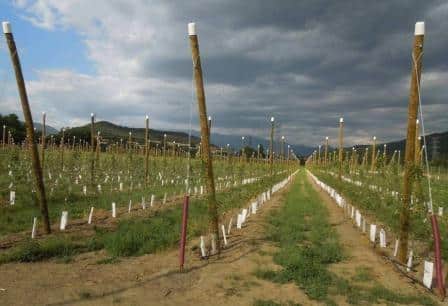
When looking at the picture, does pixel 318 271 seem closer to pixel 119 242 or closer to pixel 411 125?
pixel 411 125

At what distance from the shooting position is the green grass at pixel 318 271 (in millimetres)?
6391

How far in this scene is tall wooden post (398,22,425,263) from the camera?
7.95m

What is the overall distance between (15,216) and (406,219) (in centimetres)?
958

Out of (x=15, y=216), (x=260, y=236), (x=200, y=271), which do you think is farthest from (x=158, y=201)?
(x=200, y=271)

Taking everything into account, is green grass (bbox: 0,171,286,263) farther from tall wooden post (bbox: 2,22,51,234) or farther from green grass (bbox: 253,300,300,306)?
green grass (bbox: 253,300,300,306)

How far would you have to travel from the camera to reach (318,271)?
294 inches

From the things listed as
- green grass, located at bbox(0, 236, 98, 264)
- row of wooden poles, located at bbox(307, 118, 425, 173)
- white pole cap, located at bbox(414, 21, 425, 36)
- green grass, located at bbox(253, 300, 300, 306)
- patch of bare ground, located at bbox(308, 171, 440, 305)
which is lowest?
patch of bare ground, located at bbox(308, 171, 440, 305)

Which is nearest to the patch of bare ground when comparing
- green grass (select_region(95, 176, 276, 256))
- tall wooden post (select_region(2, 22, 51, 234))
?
green grass (select_region(95, 176, 276, 256))

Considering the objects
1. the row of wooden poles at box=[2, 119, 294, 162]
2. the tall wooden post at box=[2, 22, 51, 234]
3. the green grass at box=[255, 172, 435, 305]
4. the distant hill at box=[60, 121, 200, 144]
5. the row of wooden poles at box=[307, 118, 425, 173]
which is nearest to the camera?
the green grass at box=[255, 172, 435, 305]

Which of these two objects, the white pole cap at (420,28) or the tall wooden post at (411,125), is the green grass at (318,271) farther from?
the white pole cap at (420,28)

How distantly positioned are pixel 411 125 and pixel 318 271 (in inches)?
124

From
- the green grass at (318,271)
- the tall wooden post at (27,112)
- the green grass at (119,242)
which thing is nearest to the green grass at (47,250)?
the green grass at (119,242)

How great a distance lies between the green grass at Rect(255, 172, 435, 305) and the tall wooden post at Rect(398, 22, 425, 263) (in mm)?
1161

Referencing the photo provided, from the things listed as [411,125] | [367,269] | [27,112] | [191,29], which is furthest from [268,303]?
[27,112]
